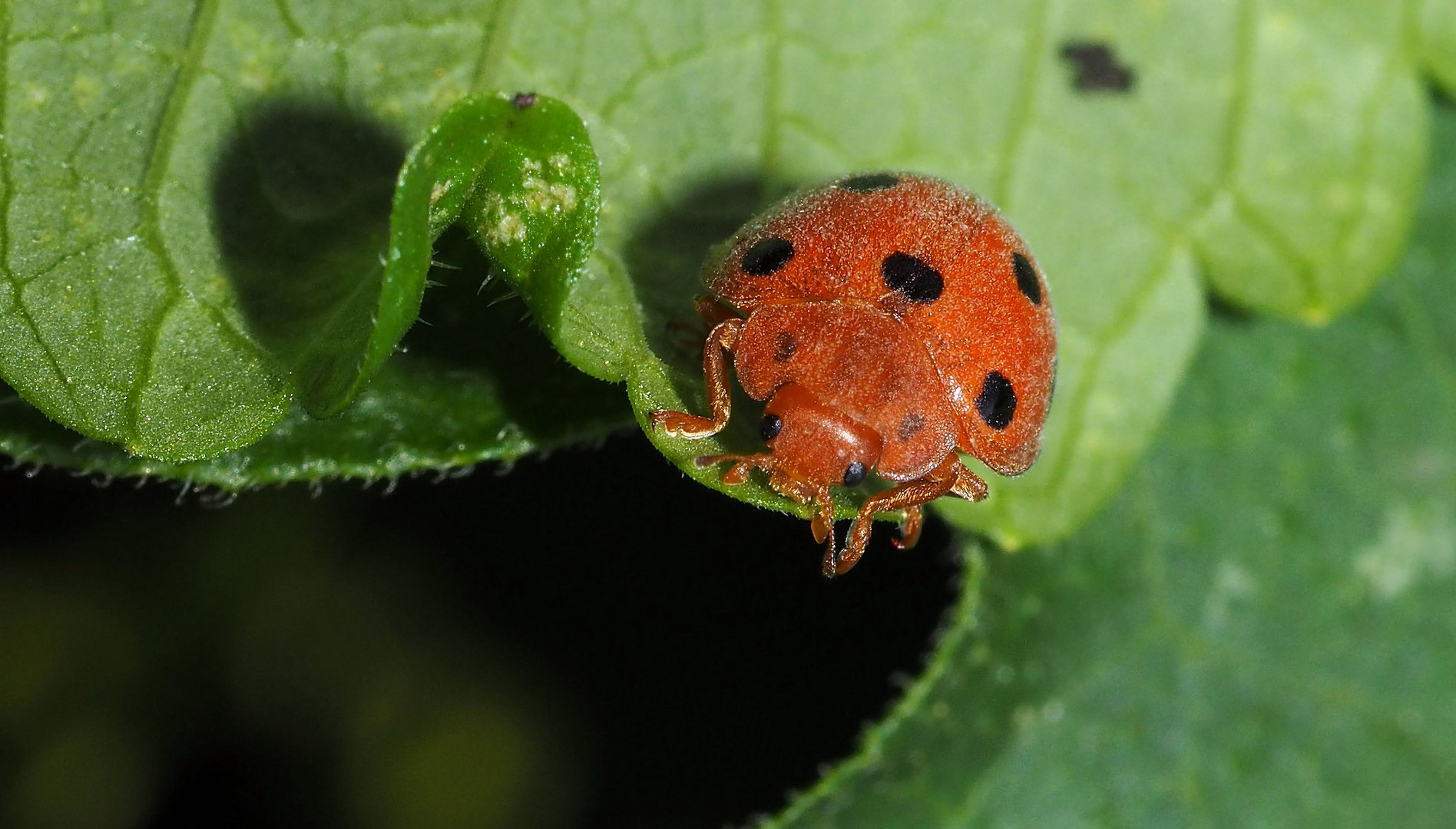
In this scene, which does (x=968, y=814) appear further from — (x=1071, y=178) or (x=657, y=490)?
(x=1071, y=178)

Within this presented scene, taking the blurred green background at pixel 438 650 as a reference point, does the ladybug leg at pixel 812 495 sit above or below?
above

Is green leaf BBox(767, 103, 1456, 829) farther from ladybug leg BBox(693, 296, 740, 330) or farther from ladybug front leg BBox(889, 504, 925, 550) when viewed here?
ladybug leg BBox(693, 296, 740, 330)

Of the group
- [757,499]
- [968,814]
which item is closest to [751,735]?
[968,814]

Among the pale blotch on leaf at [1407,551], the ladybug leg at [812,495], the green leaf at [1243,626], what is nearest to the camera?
the ladybug leg at [812,495]

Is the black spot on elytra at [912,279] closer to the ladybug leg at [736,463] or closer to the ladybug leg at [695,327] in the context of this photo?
the ladybug leg at [695,327]

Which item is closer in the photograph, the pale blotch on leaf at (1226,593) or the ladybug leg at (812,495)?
the ladybug leg at (812,495)

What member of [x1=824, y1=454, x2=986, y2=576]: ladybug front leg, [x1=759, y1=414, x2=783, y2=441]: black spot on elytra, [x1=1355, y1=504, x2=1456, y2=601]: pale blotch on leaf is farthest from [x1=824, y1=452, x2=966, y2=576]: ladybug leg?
[x1=1355, y1=504, x2=1456, y2=601]: pale blotch on leaf

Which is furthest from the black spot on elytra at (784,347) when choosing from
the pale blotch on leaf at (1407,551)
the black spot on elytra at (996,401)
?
the pale blotch on leaf at (1407,551)

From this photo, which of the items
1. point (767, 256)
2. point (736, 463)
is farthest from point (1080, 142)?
point (736, 463)
